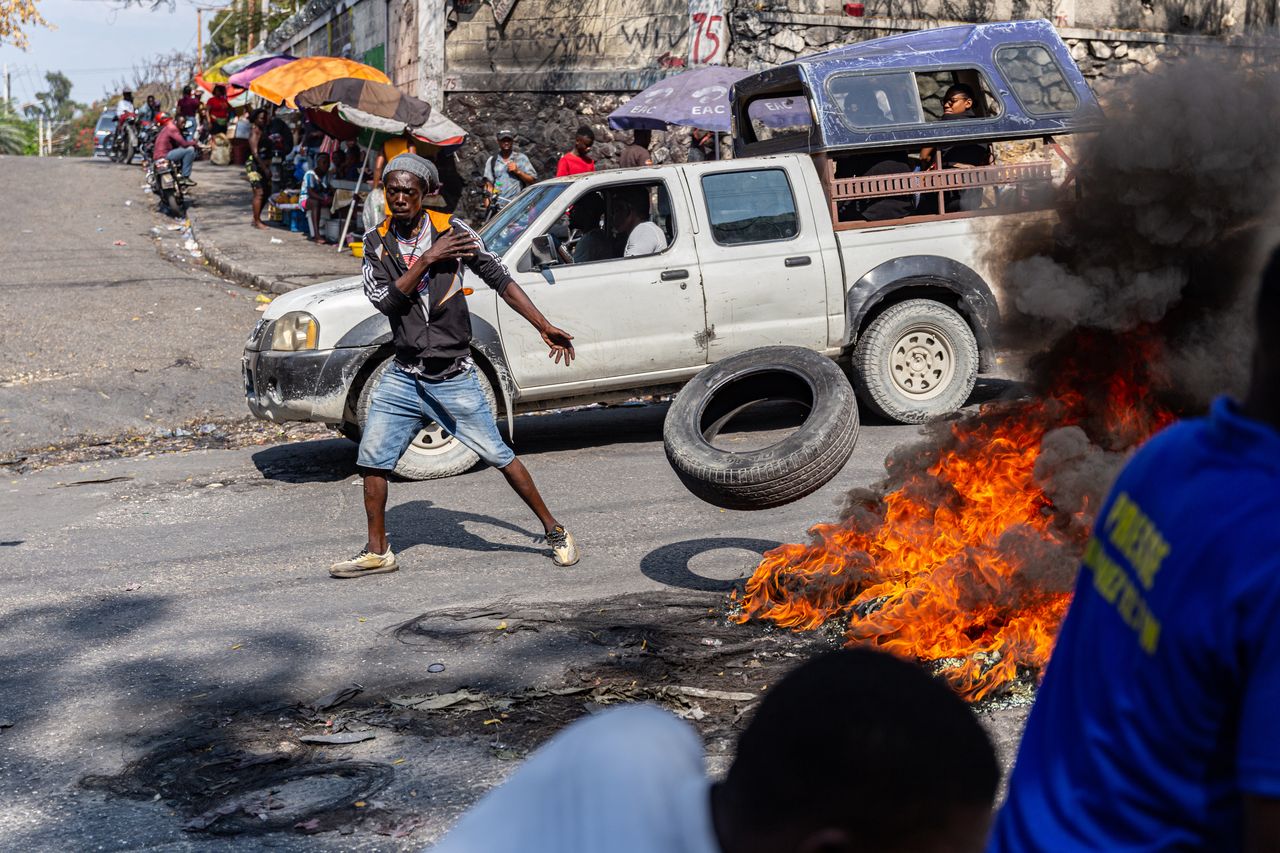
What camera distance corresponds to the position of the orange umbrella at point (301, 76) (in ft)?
54.0

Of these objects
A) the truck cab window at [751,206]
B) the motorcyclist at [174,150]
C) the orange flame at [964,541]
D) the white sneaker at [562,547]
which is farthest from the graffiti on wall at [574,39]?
the orange flame at [964,541]

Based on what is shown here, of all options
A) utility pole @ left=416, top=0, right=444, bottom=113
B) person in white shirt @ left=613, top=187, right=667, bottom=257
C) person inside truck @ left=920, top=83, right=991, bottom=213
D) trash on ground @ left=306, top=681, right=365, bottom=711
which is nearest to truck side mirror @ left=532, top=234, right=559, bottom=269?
person in white shirt @ left=613, top=187, right=667, bottom=257

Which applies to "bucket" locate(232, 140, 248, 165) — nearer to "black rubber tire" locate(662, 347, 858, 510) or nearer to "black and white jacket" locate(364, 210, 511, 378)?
"black and white jacket" locate(364, 210, 511, 378)

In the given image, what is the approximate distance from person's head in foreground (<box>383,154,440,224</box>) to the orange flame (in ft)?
8.05

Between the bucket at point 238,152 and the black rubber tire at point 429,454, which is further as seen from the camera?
the bucket at point 238,152

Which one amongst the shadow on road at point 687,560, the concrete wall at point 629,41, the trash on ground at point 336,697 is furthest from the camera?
the concrete wall at point 629,41

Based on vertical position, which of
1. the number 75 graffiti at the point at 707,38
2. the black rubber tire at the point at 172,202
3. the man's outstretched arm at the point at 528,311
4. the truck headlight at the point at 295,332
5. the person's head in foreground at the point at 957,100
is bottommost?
the truck headlight at the point at 295,332

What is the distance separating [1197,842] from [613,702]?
11.4ft

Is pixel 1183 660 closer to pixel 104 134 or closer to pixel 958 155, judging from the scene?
pixel 958 155

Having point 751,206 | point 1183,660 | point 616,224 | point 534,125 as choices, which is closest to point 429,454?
point 616,224

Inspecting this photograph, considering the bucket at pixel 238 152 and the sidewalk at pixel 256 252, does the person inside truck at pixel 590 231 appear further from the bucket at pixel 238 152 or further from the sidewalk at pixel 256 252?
the bucket at pixel 238 152

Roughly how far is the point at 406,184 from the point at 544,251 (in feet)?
9.39

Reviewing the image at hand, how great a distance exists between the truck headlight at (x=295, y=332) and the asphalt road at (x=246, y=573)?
0.95 m

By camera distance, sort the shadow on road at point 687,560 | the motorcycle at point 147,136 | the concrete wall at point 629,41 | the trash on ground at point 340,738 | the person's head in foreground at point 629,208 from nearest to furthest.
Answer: the trash on ground at point 340,738 → the shadow on road at point 687,560 → the person's head in foreground at point 629,208 → the concrete wall at point 629,41 → the motorcycle at point 147,136
